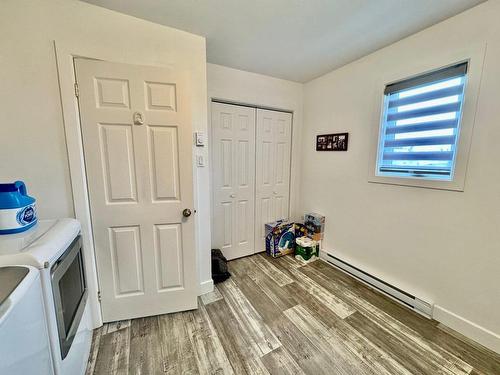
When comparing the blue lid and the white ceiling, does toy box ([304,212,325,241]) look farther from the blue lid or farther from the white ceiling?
the blue lid

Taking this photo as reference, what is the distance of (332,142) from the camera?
2486 millimetres

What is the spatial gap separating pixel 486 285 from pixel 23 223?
2918 mm

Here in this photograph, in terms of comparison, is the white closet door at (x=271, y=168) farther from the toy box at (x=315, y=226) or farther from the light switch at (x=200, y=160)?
the light switch at (x=200, y=160)

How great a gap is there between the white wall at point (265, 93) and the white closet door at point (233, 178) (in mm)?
138

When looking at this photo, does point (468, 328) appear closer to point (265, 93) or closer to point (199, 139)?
point (199, 139)

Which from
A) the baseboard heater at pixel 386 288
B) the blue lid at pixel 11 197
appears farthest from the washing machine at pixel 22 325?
the baseboard heater at pixel 386 288

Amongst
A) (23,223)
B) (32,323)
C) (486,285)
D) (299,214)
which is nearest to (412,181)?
(486,285)

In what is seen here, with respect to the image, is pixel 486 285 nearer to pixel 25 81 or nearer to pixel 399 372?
pixel 399 372

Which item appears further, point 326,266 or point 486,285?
point 326,266

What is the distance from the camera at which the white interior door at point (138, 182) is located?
1.43 meters

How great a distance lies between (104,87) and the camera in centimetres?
141

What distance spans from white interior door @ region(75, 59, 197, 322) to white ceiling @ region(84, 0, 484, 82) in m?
0.40

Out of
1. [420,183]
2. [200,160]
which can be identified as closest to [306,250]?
[420,183]

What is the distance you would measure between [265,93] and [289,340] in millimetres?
2542
